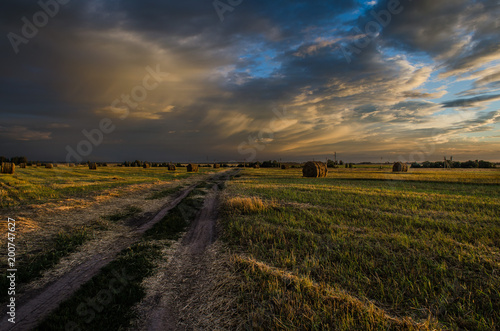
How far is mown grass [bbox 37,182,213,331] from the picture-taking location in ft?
12.5

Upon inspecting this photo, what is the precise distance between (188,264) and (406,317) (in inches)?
208

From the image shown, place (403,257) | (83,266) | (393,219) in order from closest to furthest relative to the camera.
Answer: (403,257), (83,266), (393,219)

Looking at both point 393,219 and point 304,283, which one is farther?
point 393,219

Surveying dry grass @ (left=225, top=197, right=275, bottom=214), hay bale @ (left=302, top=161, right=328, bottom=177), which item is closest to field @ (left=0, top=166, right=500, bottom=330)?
dry grass @ (left=225, top=197, right=275, bottom=214)

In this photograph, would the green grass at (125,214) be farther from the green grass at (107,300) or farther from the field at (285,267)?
the green grass at (107,300)

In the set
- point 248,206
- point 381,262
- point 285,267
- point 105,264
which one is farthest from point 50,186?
point 381,262

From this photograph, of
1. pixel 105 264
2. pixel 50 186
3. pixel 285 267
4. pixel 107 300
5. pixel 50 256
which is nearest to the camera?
pixel 107 300

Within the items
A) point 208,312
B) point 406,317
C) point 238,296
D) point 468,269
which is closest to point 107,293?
point 208,312

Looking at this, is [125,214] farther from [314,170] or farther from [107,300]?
[314,170]

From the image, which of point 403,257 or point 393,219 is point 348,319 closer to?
point 403,257

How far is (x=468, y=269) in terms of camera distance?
497cm

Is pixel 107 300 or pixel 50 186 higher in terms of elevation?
pixel 50 186

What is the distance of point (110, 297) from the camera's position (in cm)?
450

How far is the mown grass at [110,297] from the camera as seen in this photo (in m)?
3.80
